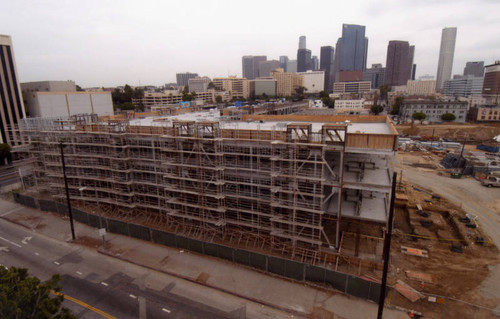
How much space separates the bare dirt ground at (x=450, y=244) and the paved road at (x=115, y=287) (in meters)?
11.5

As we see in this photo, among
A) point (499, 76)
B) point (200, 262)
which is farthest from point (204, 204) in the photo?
point (499, 76)

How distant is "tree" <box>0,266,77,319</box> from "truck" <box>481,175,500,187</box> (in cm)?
5279

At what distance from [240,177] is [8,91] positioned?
57.1 meters

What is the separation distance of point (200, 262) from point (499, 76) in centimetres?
22163

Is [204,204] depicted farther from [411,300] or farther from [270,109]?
[270,109]

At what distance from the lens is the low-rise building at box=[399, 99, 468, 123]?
102 meters

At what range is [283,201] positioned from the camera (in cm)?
2306

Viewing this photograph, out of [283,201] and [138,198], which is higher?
[283,201]

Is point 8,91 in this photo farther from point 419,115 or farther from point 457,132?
point 419,115

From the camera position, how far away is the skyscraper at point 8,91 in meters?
53.8

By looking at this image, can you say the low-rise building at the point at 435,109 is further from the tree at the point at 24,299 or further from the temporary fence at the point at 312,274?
the tree at the point at 24,299

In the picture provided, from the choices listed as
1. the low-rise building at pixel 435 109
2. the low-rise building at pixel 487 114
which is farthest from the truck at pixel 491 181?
the low-rise building at pixel 487 114

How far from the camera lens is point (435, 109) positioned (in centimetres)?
10419

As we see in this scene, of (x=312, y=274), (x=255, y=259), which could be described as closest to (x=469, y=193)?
(x=312, y=274)
